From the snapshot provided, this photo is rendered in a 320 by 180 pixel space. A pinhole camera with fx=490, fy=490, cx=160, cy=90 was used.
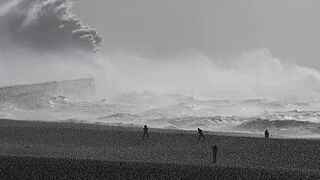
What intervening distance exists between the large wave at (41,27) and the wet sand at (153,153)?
81.3ft

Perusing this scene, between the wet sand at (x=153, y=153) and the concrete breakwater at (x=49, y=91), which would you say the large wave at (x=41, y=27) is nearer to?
the concrete breakwater at (x=49, y=91)

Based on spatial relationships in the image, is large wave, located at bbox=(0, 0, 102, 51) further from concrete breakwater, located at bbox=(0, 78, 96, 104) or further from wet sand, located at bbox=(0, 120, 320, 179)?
wet sand, located at bbox=(0, 120, 320, 179)

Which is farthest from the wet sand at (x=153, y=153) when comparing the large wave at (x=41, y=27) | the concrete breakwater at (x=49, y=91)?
the large wave at (x=41, y=27)

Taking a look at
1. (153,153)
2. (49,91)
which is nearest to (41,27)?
(49,91)

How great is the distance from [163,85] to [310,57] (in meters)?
79.9

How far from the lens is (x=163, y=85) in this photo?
54.2 m

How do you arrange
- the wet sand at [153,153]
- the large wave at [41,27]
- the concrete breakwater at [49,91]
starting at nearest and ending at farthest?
the wet sand at [153,153] → the concrete breakwater at [49,91] → the large wave at [41,27]

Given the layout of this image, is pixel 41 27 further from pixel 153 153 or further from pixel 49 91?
pixel 153 153

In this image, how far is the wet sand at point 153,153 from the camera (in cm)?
1155

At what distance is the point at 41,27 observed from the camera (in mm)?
43750

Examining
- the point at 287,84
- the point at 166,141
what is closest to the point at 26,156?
the point at 166,141

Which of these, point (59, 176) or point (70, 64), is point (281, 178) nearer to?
point (59, 176)

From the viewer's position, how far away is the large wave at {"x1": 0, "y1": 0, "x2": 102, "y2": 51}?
42.9 m

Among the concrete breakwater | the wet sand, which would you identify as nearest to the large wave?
the concrete breakwater
